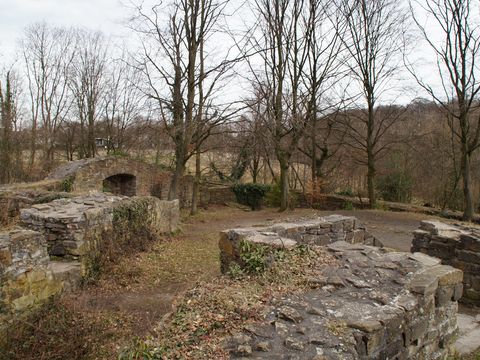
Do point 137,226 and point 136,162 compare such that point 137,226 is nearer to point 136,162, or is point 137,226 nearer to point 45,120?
point 136,162

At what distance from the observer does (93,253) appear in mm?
7000

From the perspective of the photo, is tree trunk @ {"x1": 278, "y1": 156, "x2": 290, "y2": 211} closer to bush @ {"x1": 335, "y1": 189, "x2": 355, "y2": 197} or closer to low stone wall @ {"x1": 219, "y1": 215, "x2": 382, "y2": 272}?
bush @ {"x1": 335, "y1": 189, "x2": 355, "y2": 197}

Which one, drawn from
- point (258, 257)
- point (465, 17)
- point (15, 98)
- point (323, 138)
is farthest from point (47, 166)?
point (465, 17)

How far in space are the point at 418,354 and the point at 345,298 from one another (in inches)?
37.6

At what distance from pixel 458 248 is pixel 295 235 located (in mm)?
3121

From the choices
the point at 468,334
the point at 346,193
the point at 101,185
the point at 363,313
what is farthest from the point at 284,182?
the point at 363,313

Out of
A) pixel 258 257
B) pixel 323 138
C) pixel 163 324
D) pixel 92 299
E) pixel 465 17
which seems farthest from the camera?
pixel 323 138

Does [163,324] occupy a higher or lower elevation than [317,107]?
lower

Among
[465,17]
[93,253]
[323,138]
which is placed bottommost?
[93,253]

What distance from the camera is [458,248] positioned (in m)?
6.68

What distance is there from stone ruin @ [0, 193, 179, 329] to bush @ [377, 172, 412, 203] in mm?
11933

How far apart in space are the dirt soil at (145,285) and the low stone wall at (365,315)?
3.60 ft

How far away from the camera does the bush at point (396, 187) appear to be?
1842cm

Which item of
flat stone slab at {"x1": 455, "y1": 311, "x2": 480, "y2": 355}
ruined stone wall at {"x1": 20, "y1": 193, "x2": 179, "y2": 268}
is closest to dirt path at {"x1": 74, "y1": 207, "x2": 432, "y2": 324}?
ruined stone wall at {"x1": 20, "y1": 193, "x2": 179, "y2": 268}
